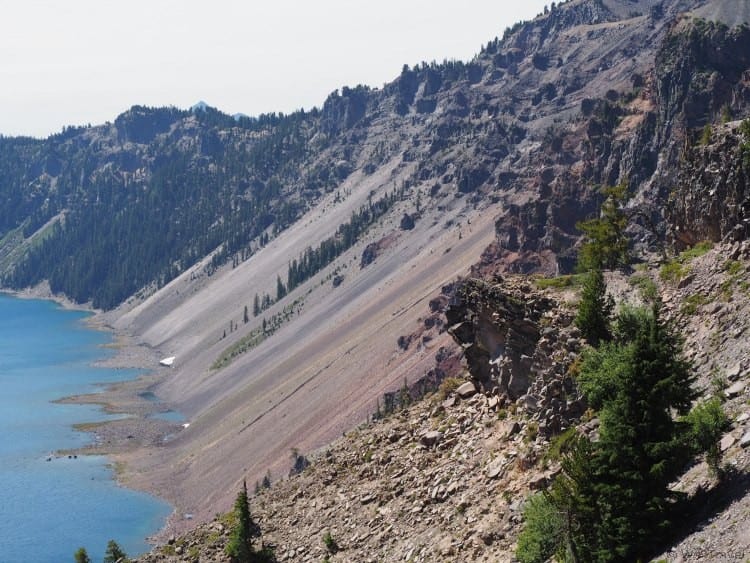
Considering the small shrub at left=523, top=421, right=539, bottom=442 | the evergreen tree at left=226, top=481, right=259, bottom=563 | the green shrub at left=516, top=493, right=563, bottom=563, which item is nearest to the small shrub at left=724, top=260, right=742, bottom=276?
the small shrub at left=523, top=421, right=539, bottom=442

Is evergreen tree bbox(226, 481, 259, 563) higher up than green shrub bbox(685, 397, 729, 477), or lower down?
lower down

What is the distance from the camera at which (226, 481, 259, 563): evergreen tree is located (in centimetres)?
4853

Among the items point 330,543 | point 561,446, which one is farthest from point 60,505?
point 561,446

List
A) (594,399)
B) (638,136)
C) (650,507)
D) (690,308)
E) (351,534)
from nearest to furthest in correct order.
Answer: (650,507)
(594,399)
(690,308)
(351,534)
(638,136)

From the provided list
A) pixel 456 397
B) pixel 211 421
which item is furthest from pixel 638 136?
pixel 456 397

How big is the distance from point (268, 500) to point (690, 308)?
2997 cm

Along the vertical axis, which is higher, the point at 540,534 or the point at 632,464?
the point at 632,464

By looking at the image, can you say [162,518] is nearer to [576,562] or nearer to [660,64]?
[576,562]

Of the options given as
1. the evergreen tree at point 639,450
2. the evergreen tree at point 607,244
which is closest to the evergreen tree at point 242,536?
the evergreen tree at point 639,450

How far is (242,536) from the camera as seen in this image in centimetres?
4941

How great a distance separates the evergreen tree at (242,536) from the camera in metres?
48.5

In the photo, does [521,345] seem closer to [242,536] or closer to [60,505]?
[242,536]

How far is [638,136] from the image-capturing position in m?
159

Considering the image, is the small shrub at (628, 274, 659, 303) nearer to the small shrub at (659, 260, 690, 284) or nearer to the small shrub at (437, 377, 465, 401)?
the small shrub at (659, 260, 690, 284)
